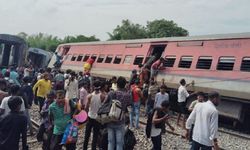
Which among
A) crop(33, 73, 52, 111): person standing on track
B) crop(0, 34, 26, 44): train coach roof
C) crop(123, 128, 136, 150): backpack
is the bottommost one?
crop(123, 128, 136, 150): backpack

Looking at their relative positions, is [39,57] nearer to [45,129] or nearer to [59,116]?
[45,129]

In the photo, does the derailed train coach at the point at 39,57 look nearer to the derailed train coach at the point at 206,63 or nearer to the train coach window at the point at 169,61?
the derailed train coach at the point at 206,63

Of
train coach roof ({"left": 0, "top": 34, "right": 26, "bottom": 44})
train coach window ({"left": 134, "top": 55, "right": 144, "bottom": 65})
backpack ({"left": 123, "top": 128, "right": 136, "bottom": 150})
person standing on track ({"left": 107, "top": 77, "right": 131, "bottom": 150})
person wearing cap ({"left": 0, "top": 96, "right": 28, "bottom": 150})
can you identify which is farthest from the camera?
train coach roof ({"left": 0, "top": 34, "right": 26, "bottom": 44})

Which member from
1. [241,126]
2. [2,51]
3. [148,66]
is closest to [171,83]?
[148,66]

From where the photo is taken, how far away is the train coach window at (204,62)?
48.1ft

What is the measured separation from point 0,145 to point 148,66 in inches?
488

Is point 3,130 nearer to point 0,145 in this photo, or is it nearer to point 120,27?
point 0,145

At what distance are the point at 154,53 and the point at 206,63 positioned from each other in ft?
13.6

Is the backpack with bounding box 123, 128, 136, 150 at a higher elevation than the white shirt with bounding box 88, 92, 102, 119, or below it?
below

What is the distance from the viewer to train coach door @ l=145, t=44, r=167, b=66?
17625mm

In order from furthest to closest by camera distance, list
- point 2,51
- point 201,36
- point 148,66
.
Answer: point 2,51
point 148,66
point 201,36

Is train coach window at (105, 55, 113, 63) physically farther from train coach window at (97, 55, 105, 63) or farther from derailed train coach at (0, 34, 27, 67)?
Answer: derailed train coach at (0, 34, 27, 67)

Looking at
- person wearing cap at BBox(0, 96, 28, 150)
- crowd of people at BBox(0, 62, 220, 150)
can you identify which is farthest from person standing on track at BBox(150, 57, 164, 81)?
person wearing cap at BBox(0, 96, 28, 150)

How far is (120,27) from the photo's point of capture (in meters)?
60.2
